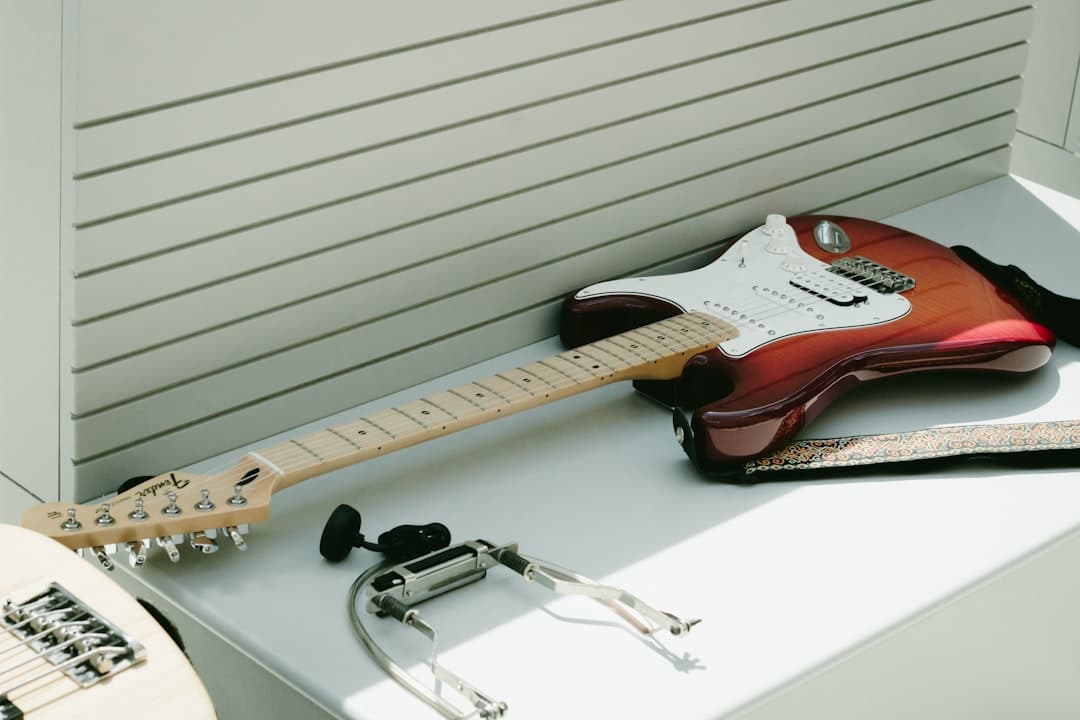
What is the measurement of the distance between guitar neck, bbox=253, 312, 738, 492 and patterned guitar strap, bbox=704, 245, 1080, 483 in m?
0.07

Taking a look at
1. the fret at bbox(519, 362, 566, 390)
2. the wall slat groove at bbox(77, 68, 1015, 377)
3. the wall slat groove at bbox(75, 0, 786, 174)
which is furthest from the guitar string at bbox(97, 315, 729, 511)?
the wall slat groove at bbox(75, 0, 786, 174)

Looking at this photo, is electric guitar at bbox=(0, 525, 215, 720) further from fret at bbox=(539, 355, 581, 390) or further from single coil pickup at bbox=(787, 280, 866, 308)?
single coil pickup at bbox=(787, 280, 866, 308)

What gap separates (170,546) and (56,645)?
0.63 ft

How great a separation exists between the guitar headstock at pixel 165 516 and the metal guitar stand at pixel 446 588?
96 mm

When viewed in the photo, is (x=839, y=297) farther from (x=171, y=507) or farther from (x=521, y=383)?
(x=171, y=507)

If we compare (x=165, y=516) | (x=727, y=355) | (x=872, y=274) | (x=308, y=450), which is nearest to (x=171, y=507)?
(x=165, y=516)

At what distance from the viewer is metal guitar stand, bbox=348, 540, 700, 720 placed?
0.93m

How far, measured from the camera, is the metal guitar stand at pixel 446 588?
3.05 feet

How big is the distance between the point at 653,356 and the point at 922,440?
0.22 meters

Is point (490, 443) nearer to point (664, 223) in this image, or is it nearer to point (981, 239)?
point (664, 223)

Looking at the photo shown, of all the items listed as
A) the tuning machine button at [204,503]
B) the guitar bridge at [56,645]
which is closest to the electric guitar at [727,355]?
the tuning machine button at [204,503]

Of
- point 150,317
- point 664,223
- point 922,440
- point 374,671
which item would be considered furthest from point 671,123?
point 374,671

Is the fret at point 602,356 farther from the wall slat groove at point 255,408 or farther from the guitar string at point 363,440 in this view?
the wall slat groove at point 255,408

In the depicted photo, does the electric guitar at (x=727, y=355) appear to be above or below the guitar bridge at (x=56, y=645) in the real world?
above
